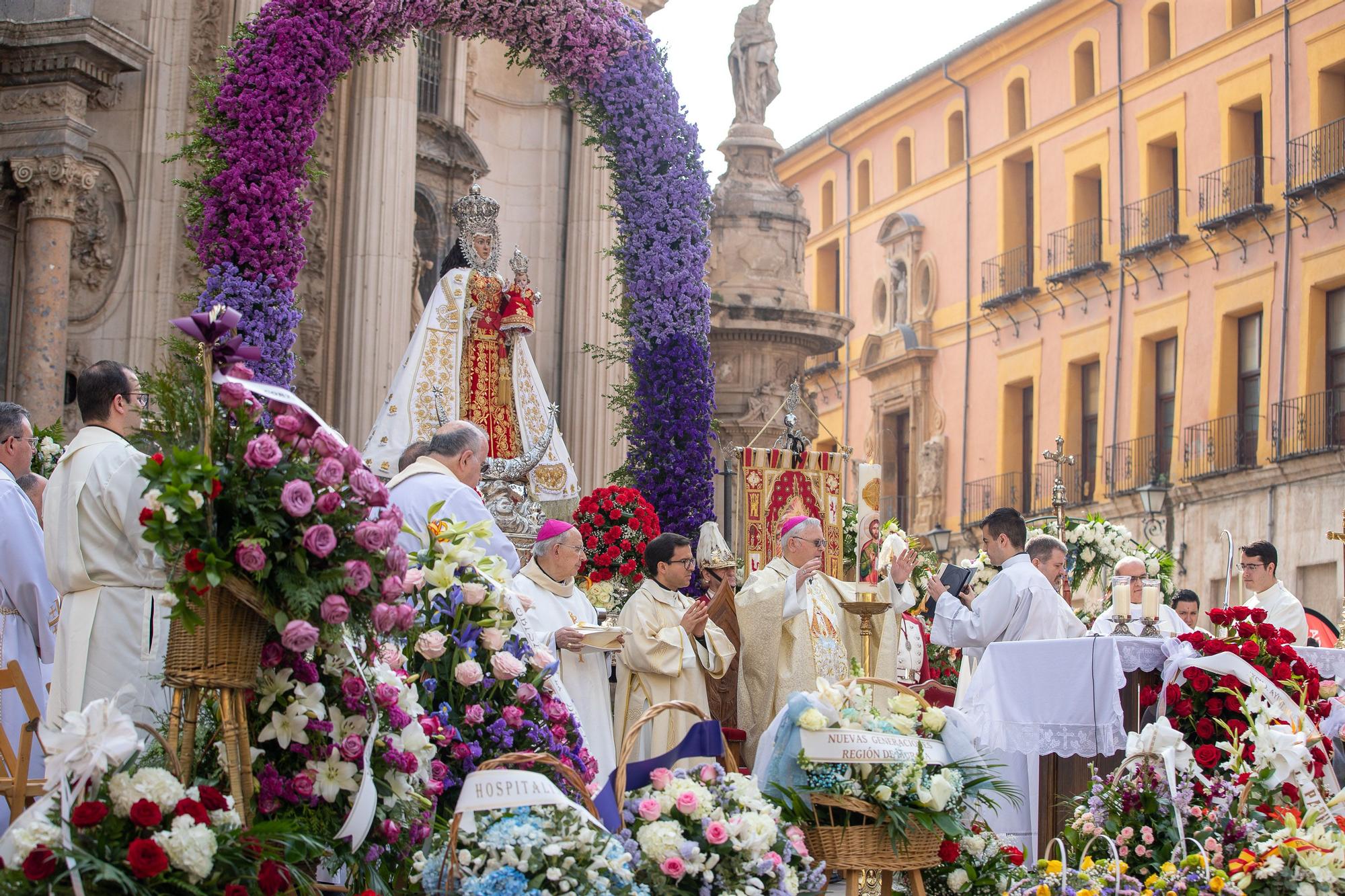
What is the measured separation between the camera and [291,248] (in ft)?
33.1

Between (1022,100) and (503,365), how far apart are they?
2285 centimetres

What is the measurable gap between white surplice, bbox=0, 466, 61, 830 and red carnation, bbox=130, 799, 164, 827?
107 inches

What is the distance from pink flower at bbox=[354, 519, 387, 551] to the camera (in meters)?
4.55

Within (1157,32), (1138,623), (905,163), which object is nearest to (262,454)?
(1138,623)

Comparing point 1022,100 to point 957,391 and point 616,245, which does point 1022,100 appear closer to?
point 957,391

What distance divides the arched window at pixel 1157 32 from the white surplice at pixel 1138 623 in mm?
19897

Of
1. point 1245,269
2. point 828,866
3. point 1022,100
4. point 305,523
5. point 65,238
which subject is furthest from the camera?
point 1022,100

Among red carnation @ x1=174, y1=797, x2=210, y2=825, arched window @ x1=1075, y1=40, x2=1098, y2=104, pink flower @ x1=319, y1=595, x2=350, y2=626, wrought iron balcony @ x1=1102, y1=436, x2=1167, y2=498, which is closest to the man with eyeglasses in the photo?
pink flower @ x1=319, y1=595, x2=350, y2=626

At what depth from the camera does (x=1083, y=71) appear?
30.5 metres

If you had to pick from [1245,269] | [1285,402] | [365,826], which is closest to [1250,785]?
[365,826]

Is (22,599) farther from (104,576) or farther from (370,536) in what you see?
(370,536)

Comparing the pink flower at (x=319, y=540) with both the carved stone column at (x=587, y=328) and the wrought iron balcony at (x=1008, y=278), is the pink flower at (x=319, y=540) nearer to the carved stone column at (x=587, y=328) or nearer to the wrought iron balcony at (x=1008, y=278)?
the carved stone column at (x=587, y=328)

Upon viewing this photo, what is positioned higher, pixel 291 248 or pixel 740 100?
pixel 740 100

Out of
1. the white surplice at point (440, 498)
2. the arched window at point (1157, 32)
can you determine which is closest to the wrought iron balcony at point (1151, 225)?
the arched window at point (1157, 32)
